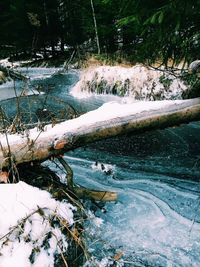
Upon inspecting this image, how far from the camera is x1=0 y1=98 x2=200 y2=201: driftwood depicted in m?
3.40

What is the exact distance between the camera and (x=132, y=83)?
950 centimetres

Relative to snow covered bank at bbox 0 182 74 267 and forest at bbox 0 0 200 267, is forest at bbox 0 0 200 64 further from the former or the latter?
snow covered bank at bbox 0 182 74 267

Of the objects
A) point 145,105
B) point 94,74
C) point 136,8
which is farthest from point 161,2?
point 94,74

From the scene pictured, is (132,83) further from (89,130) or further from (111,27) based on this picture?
(111,27)

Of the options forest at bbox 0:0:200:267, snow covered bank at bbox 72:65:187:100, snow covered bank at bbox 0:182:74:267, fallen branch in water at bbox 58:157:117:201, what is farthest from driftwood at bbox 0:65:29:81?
snow covered bank at bbox 72:65:187:100

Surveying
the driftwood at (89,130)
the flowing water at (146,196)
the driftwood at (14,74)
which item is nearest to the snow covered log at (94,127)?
the driftwood at (89,130)

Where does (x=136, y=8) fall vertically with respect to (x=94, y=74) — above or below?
above

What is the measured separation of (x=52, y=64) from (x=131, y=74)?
10818 millimetres

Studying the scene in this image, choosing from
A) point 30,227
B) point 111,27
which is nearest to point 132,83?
point 111,27

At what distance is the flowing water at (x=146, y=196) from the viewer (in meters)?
3.33

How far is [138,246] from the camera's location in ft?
11.2

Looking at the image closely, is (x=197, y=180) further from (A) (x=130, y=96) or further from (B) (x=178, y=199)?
(A) (x=130, y=96)

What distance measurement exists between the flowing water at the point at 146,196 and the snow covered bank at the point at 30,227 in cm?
64

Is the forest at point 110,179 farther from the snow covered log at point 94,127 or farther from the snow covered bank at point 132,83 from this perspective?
the snow covered bank at point 132,83
